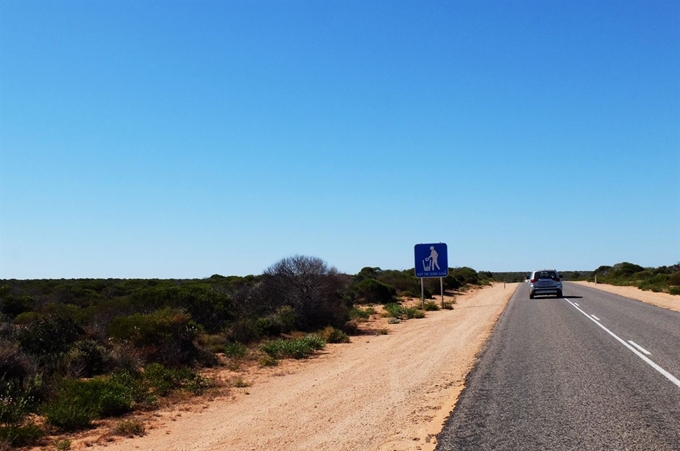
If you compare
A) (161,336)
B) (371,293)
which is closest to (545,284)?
(371,293)

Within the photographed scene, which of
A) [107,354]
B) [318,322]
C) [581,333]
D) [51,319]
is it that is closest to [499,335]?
[581,333]

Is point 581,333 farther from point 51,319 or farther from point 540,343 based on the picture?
point 51,319

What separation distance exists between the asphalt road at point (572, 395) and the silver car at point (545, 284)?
23.3 m

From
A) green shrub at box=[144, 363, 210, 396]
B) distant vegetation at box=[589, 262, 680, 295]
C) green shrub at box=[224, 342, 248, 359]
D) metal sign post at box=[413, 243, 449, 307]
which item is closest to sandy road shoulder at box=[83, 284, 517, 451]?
green shrub at box=[144, 363, 210, 396]

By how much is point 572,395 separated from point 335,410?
11.5ft

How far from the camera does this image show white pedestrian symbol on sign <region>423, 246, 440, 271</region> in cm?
3612

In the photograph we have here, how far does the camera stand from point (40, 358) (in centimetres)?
1209

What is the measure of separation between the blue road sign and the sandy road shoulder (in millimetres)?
20211

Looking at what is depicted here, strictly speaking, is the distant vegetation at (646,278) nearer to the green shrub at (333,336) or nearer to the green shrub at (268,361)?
the green shrub at (333,336)

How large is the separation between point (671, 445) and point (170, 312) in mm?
12228

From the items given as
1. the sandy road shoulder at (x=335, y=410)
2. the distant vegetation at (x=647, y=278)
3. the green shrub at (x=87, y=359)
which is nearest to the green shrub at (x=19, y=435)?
the sandy road shoulder at (x=335, y=410)

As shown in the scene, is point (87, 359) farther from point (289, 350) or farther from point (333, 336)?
point (333, 336)

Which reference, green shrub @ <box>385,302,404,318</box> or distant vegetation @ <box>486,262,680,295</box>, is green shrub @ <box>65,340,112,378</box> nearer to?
green shrub @ <box>385,302,404,318</box>

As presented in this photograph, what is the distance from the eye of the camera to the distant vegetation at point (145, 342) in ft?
31.9
